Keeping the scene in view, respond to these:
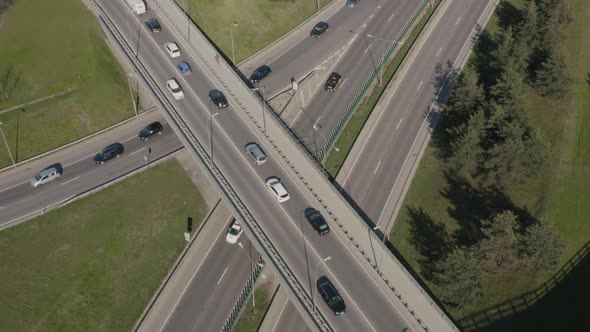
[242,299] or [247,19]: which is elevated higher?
[247,19]

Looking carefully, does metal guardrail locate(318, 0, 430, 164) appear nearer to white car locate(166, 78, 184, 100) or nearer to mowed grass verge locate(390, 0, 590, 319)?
mowed grass verge locate(390, 0, 590, 319)

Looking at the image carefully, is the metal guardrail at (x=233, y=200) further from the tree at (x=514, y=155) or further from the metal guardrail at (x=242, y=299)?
the tree at (x=514, y=155)

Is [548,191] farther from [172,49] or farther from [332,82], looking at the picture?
[172,49]

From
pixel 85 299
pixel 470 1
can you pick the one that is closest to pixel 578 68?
pixel 470 1

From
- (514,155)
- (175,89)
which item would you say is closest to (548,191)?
(514,155)

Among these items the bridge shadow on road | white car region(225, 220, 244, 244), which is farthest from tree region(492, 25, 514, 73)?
white car region(225, 220, 244, 244)

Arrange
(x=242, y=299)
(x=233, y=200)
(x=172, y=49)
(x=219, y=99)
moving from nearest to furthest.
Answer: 1. (x=233, y=200)
2. (x=242, y=299)
3. (x=219, y=99)
4. (x=172, y=49)

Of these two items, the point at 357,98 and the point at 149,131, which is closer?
the point at 149,131

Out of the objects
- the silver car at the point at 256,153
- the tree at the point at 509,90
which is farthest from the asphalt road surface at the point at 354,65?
the tree at the point at 509,90
